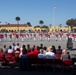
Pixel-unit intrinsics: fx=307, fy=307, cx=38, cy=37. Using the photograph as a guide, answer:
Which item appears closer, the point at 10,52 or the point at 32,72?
the point at 32,72

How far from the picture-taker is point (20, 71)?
14.8m

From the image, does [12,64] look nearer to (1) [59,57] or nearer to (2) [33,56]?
(2) [33,56]

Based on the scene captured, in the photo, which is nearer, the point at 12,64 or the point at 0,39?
the point at 12,64

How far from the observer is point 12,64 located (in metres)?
16.1

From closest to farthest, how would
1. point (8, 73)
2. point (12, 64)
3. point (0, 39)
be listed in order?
1. point (8, 73)
2. point (12, 64)
3. point (0, 39)

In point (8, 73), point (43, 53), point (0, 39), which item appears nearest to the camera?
point (8, 73)

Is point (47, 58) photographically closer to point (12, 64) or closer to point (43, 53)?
point (43, 53)

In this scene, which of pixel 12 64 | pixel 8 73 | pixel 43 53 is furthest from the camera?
pixel 12 64

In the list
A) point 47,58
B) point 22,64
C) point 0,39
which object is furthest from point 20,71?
point 0,39

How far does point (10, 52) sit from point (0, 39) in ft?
80.3

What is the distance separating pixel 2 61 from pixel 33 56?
5.81 feet

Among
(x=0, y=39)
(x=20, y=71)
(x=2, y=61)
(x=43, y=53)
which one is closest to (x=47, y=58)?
(x=43, y=53)

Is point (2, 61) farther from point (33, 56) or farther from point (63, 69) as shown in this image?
→ point (63, 69)

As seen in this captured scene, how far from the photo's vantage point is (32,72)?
47.6ft
